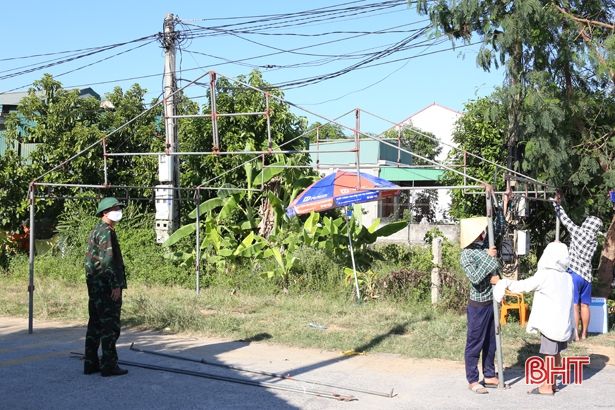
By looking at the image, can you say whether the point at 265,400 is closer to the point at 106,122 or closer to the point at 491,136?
the point at 491,136

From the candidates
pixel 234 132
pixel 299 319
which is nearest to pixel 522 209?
pixel 299 319

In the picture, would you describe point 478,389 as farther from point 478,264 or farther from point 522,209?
point 522,209

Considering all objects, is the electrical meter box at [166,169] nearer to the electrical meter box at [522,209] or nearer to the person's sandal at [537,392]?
the electrical meter box at [522,209]

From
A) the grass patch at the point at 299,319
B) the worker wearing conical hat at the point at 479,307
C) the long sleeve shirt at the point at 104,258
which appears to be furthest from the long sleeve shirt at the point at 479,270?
the long sleeve shirt at the point at 104,258

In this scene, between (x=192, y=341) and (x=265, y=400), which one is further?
(x=192, y=341)

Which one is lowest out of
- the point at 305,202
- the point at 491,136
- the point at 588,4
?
the point at 305,202

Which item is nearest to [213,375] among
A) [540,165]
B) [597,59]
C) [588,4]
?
[540,165]

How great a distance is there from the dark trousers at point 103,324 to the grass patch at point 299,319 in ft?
8.01

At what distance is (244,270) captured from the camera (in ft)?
45.5

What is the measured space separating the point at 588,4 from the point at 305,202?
18.7ft

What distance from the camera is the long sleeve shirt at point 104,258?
712cm

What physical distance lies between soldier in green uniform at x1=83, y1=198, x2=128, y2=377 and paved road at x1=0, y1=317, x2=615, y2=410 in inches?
9.3

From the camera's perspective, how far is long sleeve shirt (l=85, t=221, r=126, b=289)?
23.4ft

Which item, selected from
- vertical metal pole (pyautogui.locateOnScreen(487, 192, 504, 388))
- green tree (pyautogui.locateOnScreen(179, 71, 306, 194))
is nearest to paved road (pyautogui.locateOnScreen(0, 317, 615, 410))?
vertical metal pole (pyautogui.locateOnScreen(487, 192, 504, 388))
